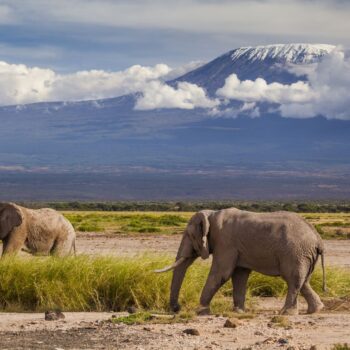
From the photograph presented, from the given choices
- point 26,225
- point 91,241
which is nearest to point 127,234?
point 91,241

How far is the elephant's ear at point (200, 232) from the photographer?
16688 millimetres

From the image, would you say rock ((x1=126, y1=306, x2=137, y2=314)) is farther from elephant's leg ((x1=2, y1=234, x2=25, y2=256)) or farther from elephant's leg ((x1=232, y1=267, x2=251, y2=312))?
elephant's leg ((x1=2, y1=234, x2=25, y2=256))

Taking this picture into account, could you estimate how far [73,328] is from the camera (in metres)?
14.6

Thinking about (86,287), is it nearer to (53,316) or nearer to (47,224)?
(53,316)

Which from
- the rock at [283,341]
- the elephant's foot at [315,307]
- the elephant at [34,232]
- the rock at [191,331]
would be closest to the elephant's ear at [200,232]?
the elephant's foot at [315,307]

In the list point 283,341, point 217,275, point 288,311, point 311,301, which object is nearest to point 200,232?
point 217,275

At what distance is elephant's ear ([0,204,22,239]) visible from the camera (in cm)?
2203

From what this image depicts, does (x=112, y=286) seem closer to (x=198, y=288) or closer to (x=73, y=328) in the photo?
(x=198, y=288)

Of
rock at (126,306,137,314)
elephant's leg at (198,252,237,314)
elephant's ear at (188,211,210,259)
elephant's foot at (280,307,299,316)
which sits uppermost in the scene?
elephant's ear at (188,211,210,259)

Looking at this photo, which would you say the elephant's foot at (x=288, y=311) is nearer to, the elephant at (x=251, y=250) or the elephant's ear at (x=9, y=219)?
the elephant at (x=251, y=250)

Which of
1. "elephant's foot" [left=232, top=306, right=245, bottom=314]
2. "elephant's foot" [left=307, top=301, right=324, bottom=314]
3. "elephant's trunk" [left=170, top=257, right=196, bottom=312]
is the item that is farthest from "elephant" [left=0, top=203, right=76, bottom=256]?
"elephant's foot" [left=307, top=301, right=324, bottom=314]

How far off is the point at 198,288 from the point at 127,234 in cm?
2544

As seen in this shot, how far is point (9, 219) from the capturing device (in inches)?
869

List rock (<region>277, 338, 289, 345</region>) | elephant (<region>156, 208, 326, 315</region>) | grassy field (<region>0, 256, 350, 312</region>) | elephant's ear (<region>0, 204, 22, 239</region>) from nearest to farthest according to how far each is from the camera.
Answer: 1. rock (<region>277, 338, 289, 345</region>)
2. elephant (<region>156, 208, 326, 315</region>)
3. grassy field (<region>0, 256, 350, 312</region>)
4. elephant's ear (<region>0, 204, 22, 239</region>)
